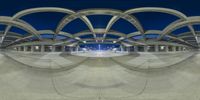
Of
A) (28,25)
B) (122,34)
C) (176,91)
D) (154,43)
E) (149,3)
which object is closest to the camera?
(176,91)

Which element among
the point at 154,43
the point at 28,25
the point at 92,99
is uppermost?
the point at 28,25

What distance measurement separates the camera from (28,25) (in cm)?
826

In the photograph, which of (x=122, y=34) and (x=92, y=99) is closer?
(x=92, y=99)

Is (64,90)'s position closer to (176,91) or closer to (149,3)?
(176,91)

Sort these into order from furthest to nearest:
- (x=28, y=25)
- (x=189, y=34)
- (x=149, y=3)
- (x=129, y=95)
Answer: (x=189, y=34) → (x=28, y=25) → (x=149, y=3) → (x=129, y=95)

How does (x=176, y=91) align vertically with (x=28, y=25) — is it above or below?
below

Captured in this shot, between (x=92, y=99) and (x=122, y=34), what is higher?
(x=122, y=34)

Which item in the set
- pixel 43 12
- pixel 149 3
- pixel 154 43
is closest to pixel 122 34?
pixel 154 43

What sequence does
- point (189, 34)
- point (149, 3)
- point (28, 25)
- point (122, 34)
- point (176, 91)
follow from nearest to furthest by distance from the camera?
point (176, 91)
point (149, 3)
point (28, 25)
point (122, 34)
point (189, 34)

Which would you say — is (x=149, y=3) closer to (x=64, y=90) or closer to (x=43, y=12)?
(x=43, y=12)

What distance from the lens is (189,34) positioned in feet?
48.9

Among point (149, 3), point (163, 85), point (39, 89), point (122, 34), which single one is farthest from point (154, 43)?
point (39, 89)

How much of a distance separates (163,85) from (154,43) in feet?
33.6

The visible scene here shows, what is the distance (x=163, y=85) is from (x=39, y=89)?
1644 mm
